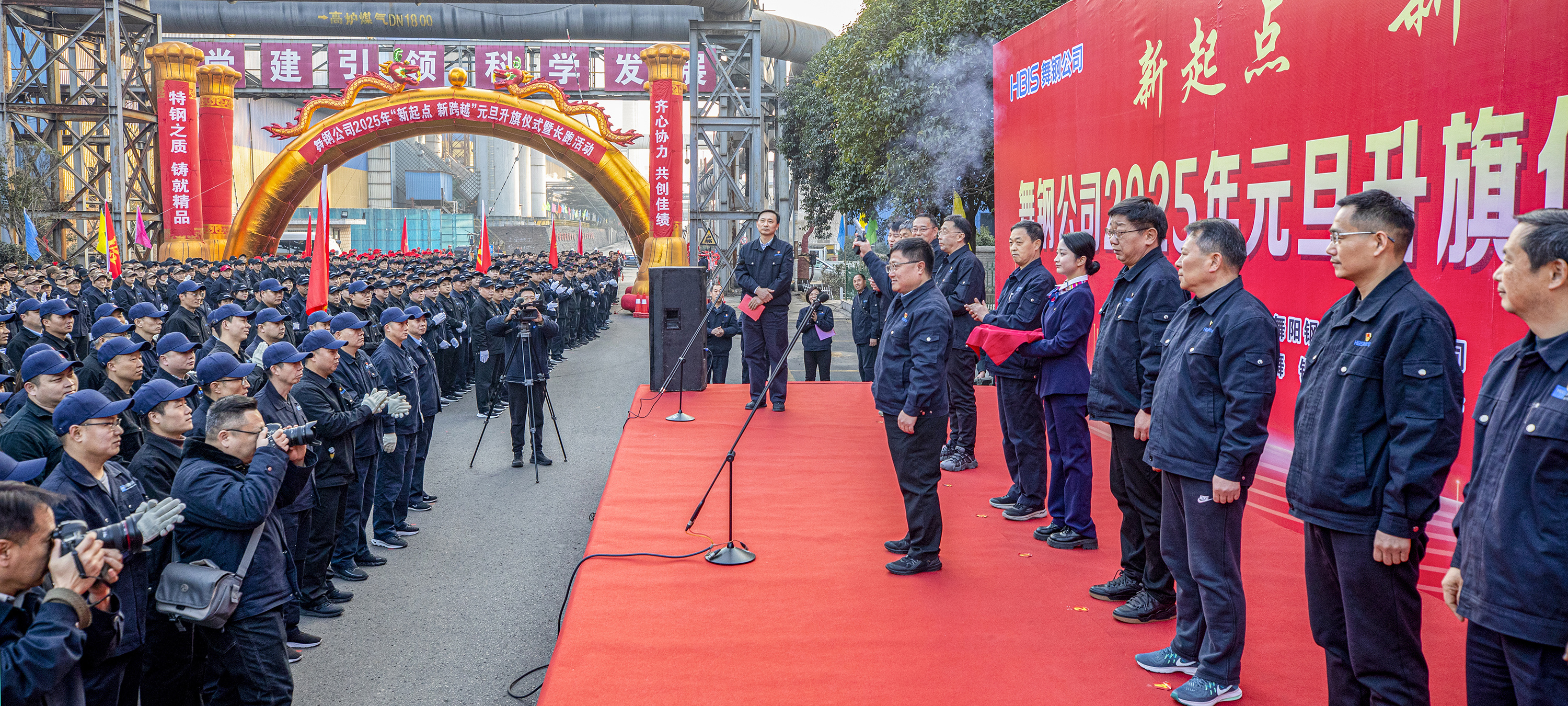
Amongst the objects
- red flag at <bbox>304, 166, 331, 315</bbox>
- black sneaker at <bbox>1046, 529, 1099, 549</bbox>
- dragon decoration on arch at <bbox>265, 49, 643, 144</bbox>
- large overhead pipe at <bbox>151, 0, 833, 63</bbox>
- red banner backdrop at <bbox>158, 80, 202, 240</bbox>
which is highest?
large overhead pipe at <bbox>151, 0, 833, 63</bbox>

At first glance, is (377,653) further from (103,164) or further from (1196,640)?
(103,164)

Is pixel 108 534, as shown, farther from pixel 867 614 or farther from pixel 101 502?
pixel 867 614

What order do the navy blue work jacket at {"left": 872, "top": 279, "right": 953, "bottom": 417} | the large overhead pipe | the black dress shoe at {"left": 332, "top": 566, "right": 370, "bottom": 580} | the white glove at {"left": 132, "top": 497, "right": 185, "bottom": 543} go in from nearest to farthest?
the white glove at {"left": 132, "top": 497, "right": 185, "bottom": 543}, the navy blue work jacket at {"left": 872, "top": 279, "right": 953, "bottom": 417}, the black dress shoe at {"left": 332, "top": 566, "right": 370, "bottom": 580}, the large overhead pipe

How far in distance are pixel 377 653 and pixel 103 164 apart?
1821cm

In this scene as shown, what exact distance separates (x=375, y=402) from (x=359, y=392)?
58cm

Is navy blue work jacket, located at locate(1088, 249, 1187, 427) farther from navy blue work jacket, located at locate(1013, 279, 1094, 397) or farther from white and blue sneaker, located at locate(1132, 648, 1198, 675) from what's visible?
white and blue sneaker, located at locate(1132, 648, 1198, 675)

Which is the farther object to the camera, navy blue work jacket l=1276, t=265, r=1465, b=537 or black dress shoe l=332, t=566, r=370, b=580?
black dress shoe l=332, t=566, r=370, b=580

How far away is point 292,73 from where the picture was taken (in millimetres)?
24328

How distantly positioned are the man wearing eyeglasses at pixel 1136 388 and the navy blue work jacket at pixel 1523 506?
4.86ft

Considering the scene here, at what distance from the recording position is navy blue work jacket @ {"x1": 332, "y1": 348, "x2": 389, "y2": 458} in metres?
5.11

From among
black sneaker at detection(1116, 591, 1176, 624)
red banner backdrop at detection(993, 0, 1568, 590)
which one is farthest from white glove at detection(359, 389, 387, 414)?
red banner backdrop at detection(993, 0, 1568, 590)

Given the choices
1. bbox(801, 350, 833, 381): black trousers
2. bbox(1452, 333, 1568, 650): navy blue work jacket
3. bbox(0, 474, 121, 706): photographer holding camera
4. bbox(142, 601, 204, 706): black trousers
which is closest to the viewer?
bbox(1452, 333, 1568, 650): navy blue work jacket

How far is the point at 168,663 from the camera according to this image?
3348mm

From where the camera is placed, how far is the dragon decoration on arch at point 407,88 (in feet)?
61.7
